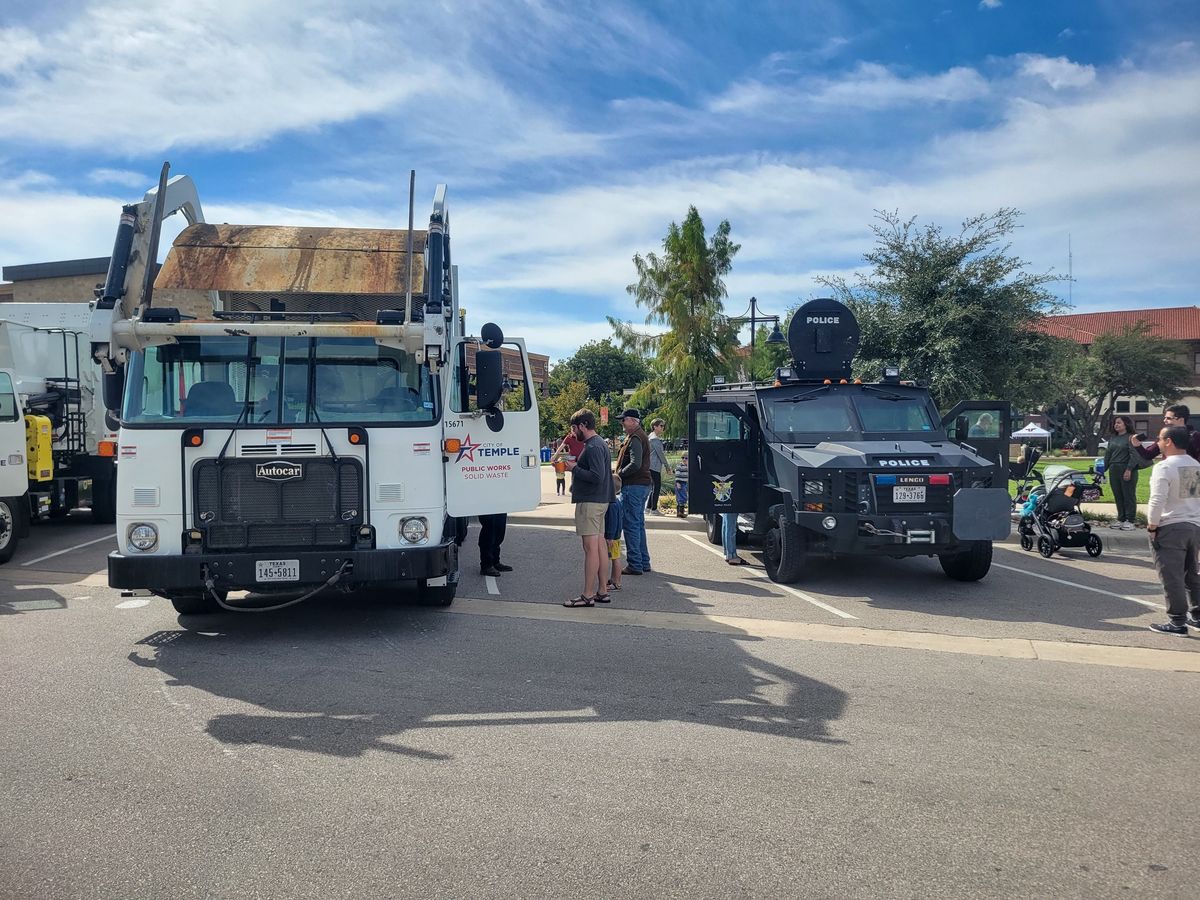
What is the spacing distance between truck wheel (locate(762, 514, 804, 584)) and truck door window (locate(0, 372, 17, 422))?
9.75m

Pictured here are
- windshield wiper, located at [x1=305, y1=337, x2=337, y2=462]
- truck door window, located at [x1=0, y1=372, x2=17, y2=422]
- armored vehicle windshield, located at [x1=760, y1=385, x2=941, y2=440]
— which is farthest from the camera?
truck door window, located at [x1=0, y1=372, x2=17, y2=422]

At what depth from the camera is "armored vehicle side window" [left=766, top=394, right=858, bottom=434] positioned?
34.4 feet

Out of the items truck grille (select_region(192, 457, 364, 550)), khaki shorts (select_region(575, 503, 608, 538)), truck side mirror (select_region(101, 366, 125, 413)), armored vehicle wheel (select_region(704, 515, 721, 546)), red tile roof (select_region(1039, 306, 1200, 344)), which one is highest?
red tile roof (select_region(1039, 306, 1200, 344))

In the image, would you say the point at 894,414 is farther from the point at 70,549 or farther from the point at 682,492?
the point at 70,549

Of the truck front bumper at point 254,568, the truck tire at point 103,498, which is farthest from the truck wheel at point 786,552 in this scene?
the truck tire at point 103,498

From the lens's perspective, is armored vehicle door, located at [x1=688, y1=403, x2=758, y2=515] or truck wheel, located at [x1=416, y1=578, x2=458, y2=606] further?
armored vehicle door, located at [x1=688, y1=403, x2=758, y2=515]

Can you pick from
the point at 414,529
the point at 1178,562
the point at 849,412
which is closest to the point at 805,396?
the point at 849,412

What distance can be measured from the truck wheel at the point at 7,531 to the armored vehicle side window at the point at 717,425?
8.76m

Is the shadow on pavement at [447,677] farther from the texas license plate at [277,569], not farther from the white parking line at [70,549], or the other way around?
the white parking line at [70,549]

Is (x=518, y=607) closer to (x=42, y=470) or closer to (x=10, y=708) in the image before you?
(x=10, y=708)

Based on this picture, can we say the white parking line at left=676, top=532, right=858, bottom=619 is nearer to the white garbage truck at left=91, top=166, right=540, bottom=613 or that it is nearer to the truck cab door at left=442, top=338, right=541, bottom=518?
the truck cab door at left=442, top=338, right=541, bottom=518

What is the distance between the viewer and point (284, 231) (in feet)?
26.8

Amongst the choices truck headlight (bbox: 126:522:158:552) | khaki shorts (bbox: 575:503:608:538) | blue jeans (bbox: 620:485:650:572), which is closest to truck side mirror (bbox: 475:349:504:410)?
khaki shorts (bbox: 575:503:608:538)

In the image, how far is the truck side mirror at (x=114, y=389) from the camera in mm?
7039
